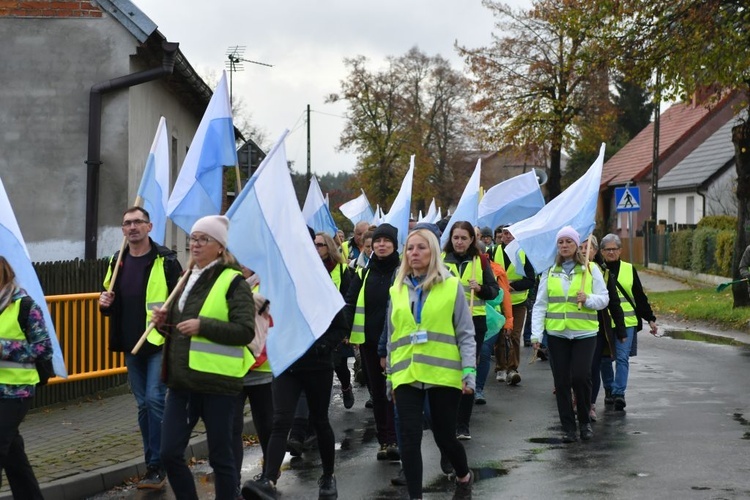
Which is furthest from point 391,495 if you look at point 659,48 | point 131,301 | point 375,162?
point 375,162

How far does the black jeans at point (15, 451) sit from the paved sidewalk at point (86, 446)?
1011 mm

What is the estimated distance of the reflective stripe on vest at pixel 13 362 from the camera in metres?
6.40

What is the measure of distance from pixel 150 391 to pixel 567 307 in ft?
12.0

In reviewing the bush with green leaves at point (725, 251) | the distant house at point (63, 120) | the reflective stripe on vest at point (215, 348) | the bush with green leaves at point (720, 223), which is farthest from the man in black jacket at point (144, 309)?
the bush with green leaves at point (720, 223)

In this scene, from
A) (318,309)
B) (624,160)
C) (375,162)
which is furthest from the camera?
(375,162)

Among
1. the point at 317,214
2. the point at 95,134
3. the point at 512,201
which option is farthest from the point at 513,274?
the point at 95,134

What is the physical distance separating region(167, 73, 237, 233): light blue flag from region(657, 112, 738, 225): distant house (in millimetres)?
40124

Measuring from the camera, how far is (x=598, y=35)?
2192cm

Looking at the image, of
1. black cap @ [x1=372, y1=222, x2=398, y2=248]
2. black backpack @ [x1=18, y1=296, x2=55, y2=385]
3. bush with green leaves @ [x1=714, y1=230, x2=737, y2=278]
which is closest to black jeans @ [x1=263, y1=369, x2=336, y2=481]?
black cap @ [x1=372, y1=222, x2=398, y2=248]

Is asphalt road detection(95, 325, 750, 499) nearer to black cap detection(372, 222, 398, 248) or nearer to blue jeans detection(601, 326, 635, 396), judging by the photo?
blue jeans detection(601, 326, 635, 396)

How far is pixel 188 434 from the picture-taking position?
6.34 metres

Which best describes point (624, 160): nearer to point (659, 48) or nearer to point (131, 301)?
point (659, 48)

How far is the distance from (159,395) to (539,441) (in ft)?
11.0

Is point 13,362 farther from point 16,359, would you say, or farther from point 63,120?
point 63,120
